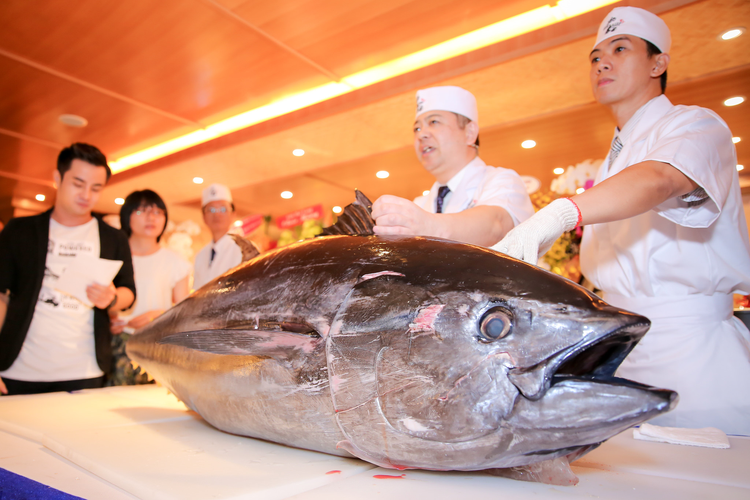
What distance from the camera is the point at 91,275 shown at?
2203mm

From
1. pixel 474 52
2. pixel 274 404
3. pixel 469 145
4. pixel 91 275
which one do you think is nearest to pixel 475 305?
pixel 274 404

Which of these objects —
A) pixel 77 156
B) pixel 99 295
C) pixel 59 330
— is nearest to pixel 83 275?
pixel 99 295

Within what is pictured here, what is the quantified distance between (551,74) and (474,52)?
708mm

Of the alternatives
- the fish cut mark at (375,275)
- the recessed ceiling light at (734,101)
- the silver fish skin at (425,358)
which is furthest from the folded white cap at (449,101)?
the recessed ceiling light at (734,101)

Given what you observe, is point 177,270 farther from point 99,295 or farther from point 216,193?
point 216,193

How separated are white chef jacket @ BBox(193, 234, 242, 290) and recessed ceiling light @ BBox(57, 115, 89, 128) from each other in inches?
101

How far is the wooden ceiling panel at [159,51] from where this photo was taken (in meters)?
3.57

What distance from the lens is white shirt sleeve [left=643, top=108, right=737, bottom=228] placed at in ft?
4.07

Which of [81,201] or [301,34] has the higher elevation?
[301,34]

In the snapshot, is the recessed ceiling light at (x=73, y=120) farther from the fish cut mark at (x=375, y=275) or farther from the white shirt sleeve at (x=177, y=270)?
the fish cut mark at (x=375, y=275)

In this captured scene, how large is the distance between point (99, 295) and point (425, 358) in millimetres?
2043

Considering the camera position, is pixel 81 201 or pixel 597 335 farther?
pixel 81 201

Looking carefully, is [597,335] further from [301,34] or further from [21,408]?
[301,34]


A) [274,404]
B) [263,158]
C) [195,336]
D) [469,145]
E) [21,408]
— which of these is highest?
[263,158]
